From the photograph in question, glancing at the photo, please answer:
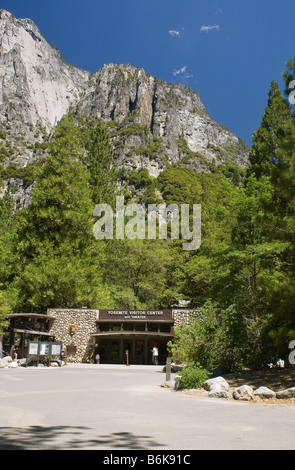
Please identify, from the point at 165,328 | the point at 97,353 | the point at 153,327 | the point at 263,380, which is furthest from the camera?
the point at 153,327

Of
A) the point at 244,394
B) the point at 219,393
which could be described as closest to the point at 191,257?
the point at 219,393

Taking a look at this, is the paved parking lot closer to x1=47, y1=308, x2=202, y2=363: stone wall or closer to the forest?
the forest

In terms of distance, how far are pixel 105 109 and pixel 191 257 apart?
11169 cm

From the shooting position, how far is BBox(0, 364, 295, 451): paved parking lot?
3.93 metres

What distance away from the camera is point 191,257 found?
103 ft

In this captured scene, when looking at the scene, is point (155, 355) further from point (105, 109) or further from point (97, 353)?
point (105, 109)

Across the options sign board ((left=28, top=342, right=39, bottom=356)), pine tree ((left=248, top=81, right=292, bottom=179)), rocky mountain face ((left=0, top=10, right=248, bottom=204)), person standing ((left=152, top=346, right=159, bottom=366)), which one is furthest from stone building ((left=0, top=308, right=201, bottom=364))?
rocky mountain face ((left=0, top=10, right=248, bottom=204))

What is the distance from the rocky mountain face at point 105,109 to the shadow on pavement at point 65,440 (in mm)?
103236

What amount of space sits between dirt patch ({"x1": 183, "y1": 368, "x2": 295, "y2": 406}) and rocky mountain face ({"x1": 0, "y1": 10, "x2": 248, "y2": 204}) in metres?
97.2

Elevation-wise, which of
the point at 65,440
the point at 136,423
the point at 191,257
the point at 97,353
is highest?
the point at 191,257

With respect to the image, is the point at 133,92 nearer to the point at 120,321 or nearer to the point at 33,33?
the point at 33,33

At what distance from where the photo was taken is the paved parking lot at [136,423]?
3.93m

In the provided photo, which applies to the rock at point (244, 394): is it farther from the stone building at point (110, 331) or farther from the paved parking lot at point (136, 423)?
the stone building at point (110, 331)

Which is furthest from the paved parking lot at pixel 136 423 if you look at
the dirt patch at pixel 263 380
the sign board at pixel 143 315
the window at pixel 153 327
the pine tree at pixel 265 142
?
the pine tree at pixel 265 142
